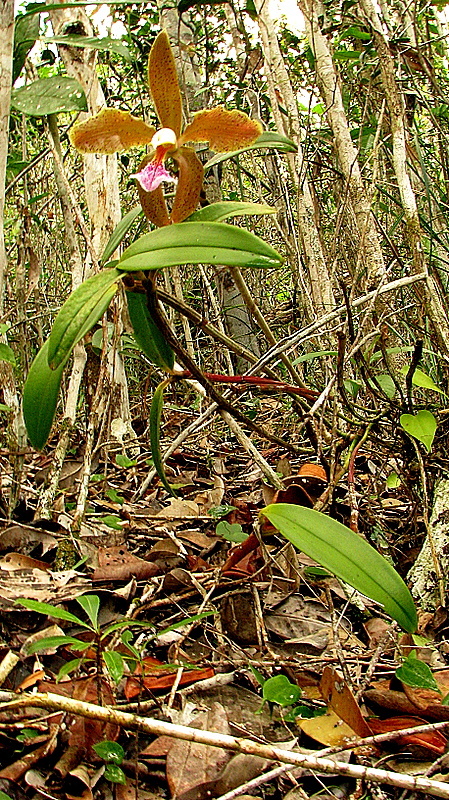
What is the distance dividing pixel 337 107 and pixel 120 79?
1.53 metres

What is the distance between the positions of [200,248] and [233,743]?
1.91 ft

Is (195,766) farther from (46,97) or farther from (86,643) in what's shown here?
(46,97)

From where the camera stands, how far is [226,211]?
0.92 m

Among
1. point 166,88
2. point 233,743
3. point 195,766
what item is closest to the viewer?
point 233,743

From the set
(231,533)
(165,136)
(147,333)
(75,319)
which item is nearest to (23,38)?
(165,136)

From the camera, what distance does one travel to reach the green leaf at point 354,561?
2.54 ft

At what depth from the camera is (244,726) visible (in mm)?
876

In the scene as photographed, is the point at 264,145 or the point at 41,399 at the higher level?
the point at 264,145

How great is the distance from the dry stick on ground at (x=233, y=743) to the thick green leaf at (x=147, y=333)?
547mm

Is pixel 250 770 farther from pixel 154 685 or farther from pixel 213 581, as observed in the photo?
pixel 213 581

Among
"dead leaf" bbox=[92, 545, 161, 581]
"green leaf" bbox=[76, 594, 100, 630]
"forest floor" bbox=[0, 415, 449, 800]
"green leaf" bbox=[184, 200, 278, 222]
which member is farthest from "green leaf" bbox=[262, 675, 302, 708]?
"green leaf" bbox=[184, 200, 278, 222]

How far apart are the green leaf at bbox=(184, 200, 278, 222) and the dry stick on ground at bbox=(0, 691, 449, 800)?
0.66 meters

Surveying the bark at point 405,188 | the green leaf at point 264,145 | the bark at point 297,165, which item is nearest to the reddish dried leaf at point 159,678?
the green leaf at point 264,145

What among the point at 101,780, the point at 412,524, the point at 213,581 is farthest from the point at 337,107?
the point at 101,780
